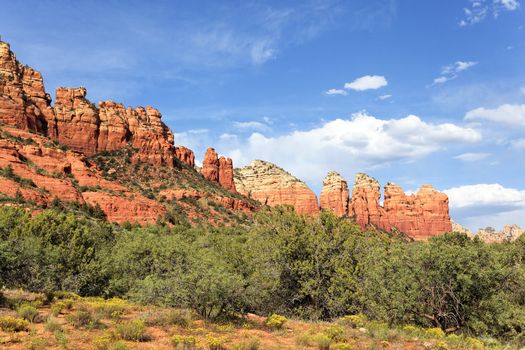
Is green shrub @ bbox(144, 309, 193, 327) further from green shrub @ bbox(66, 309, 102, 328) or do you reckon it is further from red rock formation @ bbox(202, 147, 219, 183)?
red rock formation @ bbox(202, 147, 219, 183)

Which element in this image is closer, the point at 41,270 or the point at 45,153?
the point at 41,270

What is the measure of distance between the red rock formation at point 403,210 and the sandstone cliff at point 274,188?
20247mm

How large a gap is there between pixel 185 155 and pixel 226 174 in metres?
16.8

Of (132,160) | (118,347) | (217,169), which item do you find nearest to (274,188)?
(217,169)

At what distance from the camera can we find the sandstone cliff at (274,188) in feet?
522

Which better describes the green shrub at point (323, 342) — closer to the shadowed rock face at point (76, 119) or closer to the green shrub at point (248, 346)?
the green shrub at point (248, 346)

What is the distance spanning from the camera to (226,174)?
14212cm

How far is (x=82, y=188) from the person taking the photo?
266ft

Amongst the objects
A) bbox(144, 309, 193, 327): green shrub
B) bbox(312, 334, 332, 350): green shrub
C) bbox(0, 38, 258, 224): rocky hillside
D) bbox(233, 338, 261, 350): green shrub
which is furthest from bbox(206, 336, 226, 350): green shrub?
bbox(0, 38, 258, 224): rocky hillside

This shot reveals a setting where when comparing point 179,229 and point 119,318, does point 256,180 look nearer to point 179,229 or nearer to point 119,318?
point 179,229

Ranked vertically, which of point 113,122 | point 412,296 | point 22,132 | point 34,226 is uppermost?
point 113,122

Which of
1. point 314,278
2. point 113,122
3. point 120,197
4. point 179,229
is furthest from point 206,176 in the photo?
point 314,278

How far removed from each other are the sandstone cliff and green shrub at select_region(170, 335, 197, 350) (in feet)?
453

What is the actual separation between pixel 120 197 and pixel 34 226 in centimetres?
4952
